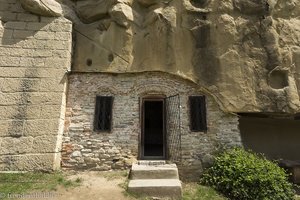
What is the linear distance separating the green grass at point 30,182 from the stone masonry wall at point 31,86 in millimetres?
270

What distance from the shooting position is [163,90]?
25.4 ft

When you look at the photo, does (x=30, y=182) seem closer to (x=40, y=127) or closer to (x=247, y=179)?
(x=40, y=127)

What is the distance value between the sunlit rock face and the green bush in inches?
62.3

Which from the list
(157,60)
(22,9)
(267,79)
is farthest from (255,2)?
(22,9)

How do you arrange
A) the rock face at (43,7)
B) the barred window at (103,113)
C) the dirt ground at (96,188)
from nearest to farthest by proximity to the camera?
the dirt ground at (96,188) → the rock face at (43,7) → the barred window at (103,113)

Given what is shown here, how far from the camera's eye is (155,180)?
6.06 metres

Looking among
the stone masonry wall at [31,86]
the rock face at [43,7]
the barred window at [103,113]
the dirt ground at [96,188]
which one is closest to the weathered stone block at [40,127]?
the stone masonry wall at [31,86]

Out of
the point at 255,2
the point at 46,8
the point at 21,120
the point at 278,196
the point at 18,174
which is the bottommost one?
the point at 278,196

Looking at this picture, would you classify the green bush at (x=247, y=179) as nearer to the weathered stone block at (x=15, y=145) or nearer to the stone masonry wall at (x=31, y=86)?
the stone masonry wall at (x=31, y=86)

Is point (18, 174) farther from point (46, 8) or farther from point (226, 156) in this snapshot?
point (226, 156)

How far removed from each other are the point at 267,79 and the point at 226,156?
2.62 m

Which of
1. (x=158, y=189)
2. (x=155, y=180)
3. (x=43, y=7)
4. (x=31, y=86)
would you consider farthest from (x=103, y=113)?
(x=43, y=7)

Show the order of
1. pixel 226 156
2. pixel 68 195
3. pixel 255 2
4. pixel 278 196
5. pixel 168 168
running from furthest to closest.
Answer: pixel 255 2, pixel 226 156, pixel 168 168, pixel 278 196, pixel 68 195

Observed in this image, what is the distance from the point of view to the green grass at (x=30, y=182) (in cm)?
552
